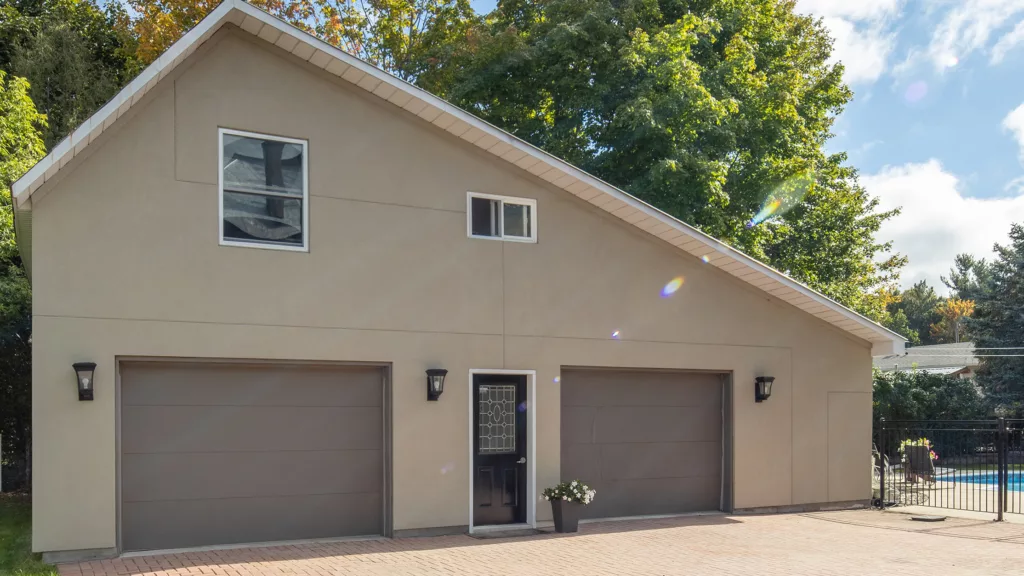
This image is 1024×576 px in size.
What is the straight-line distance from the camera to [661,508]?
43.9ft

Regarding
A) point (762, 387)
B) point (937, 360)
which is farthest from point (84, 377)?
point (937, 360)

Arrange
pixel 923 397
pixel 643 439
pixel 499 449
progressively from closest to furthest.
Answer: pixel 499 449 < pixel 643 439 < pixel 923 397

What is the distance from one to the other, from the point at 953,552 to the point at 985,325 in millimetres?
25393

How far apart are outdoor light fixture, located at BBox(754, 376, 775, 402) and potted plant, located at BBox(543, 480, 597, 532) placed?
3650mm

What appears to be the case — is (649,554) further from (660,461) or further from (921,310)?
(921,310)

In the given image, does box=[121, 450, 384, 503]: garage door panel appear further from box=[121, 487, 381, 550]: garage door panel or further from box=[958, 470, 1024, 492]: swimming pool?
box=[958, 470, 1024, 492]: swimming pool

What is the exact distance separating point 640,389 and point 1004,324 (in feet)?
80.7

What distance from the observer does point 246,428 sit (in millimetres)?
10547

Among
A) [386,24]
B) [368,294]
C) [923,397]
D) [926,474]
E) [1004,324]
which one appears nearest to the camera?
[368,294]

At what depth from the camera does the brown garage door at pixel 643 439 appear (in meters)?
12.8

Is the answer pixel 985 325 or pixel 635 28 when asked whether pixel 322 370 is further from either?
pixel 985 325

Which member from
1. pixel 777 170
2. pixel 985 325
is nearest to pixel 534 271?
pixel 777 170

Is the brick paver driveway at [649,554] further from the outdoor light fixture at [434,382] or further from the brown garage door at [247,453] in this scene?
the outdoor light fixture at [434,382]

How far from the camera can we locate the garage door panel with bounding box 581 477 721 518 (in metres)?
12.9
